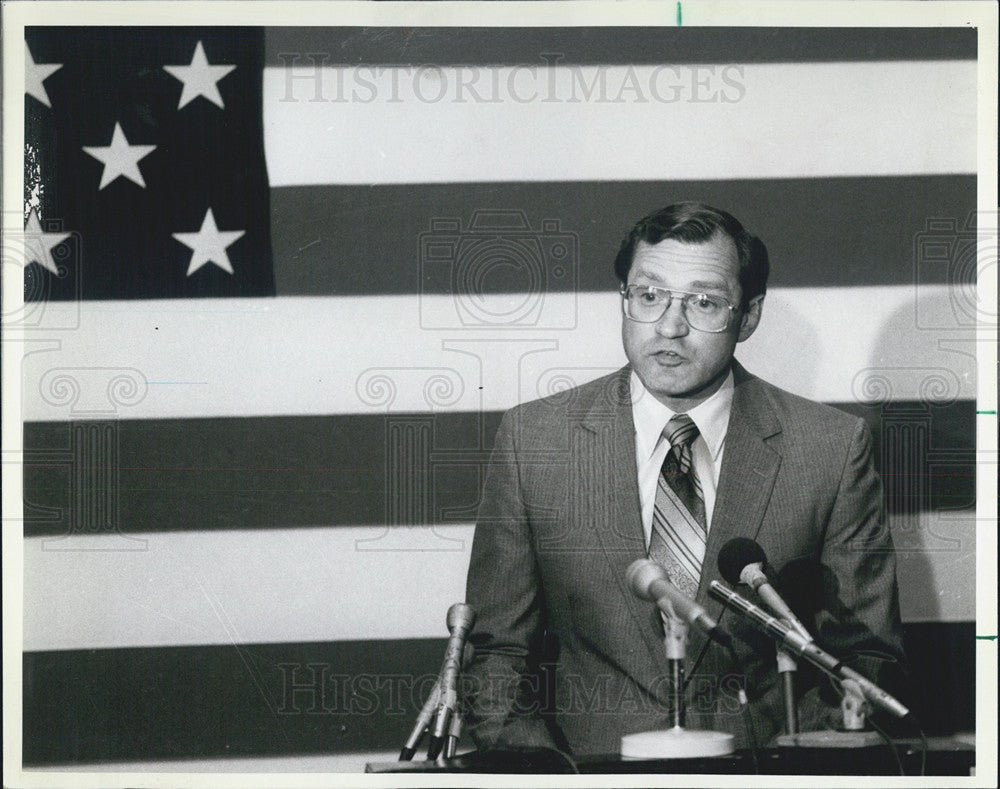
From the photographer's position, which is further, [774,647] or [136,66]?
[136,66]

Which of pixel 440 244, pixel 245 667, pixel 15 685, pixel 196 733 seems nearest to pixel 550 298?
pixel 440 244

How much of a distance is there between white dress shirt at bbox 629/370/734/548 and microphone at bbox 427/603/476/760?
0.43m

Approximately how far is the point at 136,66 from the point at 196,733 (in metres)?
1.47

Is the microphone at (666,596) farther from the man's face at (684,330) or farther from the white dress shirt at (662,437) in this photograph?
the man's face at (684,330)

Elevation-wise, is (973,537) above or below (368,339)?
below

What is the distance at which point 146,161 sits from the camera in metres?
2.50

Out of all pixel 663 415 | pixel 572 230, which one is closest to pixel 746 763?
pixel 663 415

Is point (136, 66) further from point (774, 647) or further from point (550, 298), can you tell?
point (774, 647)

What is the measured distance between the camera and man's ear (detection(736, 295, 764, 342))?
2.43m

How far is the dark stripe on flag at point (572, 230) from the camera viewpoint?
8.06 ft

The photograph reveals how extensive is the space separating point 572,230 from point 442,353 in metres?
0.39

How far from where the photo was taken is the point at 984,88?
247 centimetres

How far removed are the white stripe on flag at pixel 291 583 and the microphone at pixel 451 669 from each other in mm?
24

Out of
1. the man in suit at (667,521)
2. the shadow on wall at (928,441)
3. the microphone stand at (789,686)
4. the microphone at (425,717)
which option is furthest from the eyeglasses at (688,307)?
the microphone at (425,717)
